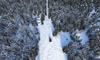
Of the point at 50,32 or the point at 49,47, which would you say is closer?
the point at 49,47

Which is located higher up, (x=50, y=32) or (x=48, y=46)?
(x=50, y=32)

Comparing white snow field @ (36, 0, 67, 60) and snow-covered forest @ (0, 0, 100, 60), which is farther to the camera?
white snow field @ (36, 0, 67, 60)

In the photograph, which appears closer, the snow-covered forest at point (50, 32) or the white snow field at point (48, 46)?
the snow-covered forest at point (50, 32)

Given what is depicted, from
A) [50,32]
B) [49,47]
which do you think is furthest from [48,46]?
[50,32]

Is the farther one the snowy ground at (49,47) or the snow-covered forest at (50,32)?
the snowy ground at (49,47)

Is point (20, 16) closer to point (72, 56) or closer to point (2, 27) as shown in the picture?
point (2, 27)

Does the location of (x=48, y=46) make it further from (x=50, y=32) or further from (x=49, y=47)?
(x=50, y=32)

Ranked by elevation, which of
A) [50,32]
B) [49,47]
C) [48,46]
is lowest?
[49,47]
